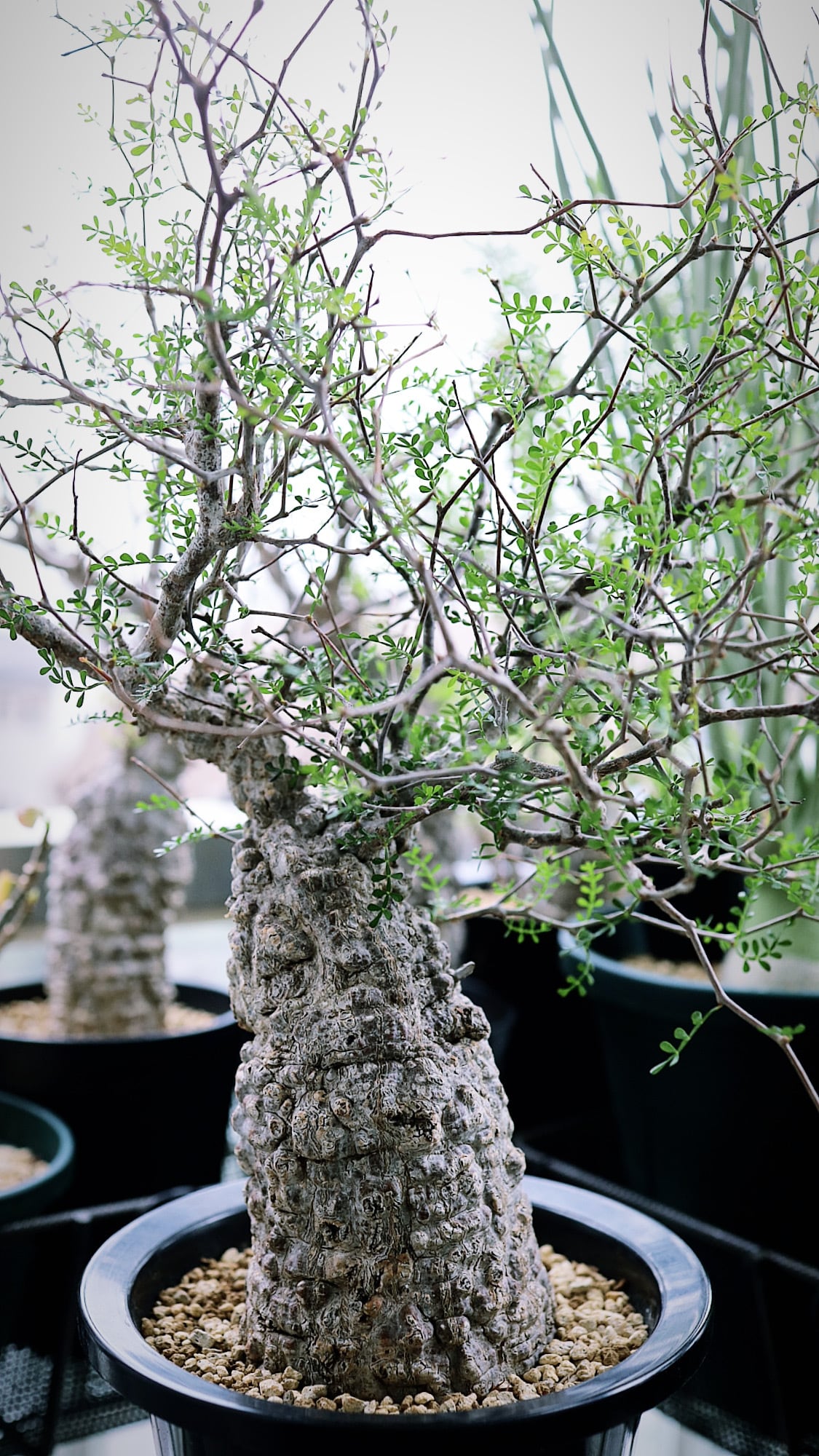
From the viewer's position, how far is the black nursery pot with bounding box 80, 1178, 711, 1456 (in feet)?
1.86

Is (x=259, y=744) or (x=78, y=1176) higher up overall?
(x=259, y=744)

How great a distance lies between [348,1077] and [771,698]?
2.66ft

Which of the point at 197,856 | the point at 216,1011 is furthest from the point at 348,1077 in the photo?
the point at 197,856

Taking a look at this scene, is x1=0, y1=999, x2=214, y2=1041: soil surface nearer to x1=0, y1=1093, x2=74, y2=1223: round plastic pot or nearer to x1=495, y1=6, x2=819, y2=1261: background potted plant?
x1=0, y1=1093, x2=74, y2=1223: round plastic pot

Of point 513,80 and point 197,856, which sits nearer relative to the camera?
point 513,80

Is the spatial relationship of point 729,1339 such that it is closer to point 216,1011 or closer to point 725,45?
point 216,1011

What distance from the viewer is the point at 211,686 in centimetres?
74

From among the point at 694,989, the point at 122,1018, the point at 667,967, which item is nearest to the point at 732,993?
the point at 694,989

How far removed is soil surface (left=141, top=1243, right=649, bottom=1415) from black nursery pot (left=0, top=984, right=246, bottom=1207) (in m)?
0.57

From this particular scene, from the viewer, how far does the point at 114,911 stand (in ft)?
5.37

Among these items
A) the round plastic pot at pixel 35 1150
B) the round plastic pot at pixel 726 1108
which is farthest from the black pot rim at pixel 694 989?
the round plastic pot at pixel 35 1150

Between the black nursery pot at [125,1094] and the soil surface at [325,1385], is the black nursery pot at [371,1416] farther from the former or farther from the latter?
the black nursery pot at [125,1094]

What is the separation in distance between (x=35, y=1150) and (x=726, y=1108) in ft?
2.34

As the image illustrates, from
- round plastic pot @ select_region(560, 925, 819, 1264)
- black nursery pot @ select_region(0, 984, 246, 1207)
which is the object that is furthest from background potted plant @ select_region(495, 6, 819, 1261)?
black nursery pot @ select_region(0, 984, 246, 1207)
